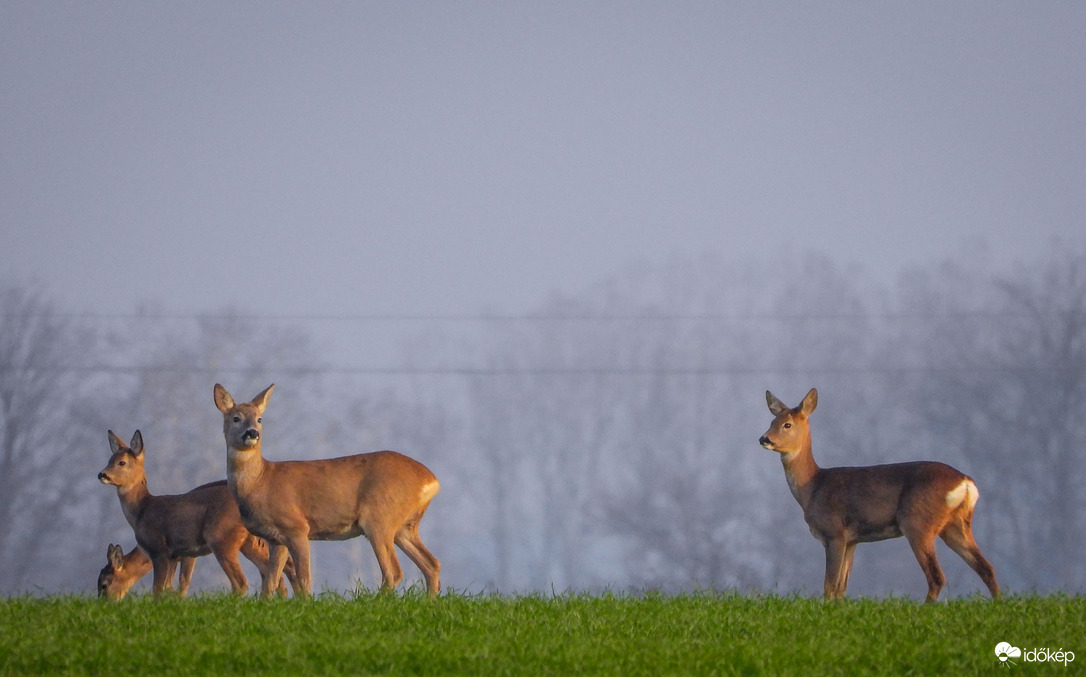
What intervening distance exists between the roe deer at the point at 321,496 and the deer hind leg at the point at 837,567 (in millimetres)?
3455

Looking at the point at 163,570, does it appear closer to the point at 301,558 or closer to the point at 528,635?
the point at 301,558

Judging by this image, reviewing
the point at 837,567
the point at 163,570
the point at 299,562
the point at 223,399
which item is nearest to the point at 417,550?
the point at 299,562

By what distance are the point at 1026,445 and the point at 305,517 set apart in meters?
17.6

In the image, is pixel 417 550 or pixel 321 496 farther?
pixel 417 550

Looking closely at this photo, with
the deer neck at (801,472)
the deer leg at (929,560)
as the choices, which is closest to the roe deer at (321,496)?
the deer neck at (801,472)

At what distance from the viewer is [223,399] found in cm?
1298

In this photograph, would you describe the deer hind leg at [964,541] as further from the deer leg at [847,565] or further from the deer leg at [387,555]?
the deer leg at [387,555]

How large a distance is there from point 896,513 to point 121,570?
24.8 ft

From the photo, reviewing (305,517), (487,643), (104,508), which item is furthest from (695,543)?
(487,643)

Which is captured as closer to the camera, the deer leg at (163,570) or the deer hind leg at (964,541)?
the deer hind leg at (964,541)

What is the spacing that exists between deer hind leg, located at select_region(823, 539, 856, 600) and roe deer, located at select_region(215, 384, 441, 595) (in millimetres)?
3455

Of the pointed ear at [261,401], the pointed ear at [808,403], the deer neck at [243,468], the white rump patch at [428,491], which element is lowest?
the white rump patch at [428,491]

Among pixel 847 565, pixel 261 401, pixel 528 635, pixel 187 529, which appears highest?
pixel 261 401

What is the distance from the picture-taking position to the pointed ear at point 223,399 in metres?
12.9
